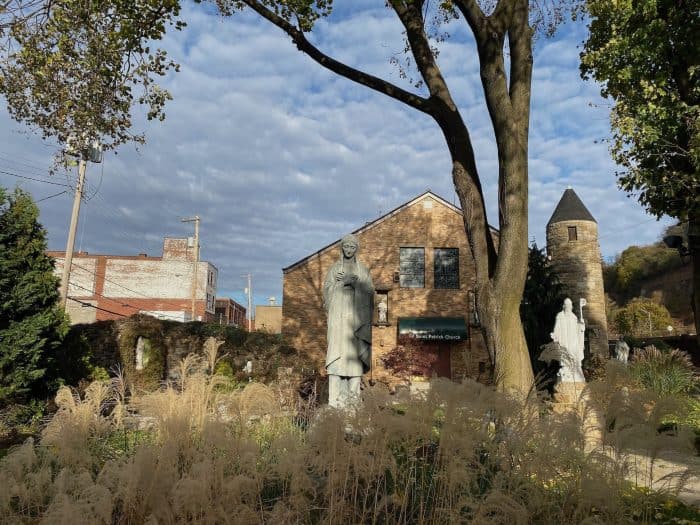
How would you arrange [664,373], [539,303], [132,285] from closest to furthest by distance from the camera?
[664,373]
[539,303]
[132,285]

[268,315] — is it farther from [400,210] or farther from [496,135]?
[496,135]

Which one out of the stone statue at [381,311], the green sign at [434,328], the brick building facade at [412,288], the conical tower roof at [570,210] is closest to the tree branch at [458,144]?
the brick building facade at [412,288]

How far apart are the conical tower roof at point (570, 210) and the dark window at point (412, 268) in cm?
679

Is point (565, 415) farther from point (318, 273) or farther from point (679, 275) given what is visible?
point (679, 275)

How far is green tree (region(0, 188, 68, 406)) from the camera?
9.83m

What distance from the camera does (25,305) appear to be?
10398 mm

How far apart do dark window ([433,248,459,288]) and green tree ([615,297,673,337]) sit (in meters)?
19.8

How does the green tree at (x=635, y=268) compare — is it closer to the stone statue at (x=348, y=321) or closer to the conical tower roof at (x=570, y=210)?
the conical tower roof at (x=570, y=210)

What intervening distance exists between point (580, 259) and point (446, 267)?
21.2 ft

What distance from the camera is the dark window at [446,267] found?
26.4 metres

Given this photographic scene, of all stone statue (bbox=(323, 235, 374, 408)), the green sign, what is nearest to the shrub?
stone statue (bbox=(323, 235, 374, 408))

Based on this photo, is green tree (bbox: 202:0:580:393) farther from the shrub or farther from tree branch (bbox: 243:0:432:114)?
the shrub

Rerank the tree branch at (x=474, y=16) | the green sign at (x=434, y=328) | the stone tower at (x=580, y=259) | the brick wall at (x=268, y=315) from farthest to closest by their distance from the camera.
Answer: the brick wall at (x=268, y=315) < the green sign at (x=434, y=328) < the stone tower at (x=580, y=259) < the tree branch at (x=474, y=16)

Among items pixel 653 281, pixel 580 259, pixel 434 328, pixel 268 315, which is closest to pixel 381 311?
pixel 434 328
